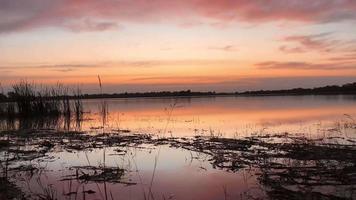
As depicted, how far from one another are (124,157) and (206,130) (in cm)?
697

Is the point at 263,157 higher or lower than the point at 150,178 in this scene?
higher

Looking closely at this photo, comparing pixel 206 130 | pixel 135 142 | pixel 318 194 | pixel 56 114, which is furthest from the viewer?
pixel 56 114

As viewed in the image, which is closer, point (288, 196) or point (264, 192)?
point (288, 196)

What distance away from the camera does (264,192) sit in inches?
282

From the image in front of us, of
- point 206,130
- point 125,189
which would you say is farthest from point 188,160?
point 206,130

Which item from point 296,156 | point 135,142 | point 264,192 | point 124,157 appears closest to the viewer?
point 264,192

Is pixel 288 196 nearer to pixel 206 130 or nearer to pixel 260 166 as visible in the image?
pixel 260 166

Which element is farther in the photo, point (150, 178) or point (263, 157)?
point (263, 157)

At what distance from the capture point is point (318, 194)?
6680 mm

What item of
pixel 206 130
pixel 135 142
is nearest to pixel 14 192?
pixel 135 142

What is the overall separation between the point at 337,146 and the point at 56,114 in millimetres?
23563

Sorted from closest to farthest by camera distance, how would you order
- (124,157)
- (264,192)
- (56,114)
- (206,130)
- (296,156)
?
(264,192) → (296,156) → (124,157) → (206,130) → (56,114)

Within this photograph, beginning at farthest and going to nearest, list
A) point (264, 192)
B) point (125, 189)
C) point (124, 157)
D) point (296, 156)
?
point (124, 157) → point (296, 156) → point (125, 189) → point (264, 192)

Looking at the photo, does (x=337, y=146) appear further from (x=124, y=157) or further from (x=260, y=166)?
(x=124, y=157)
